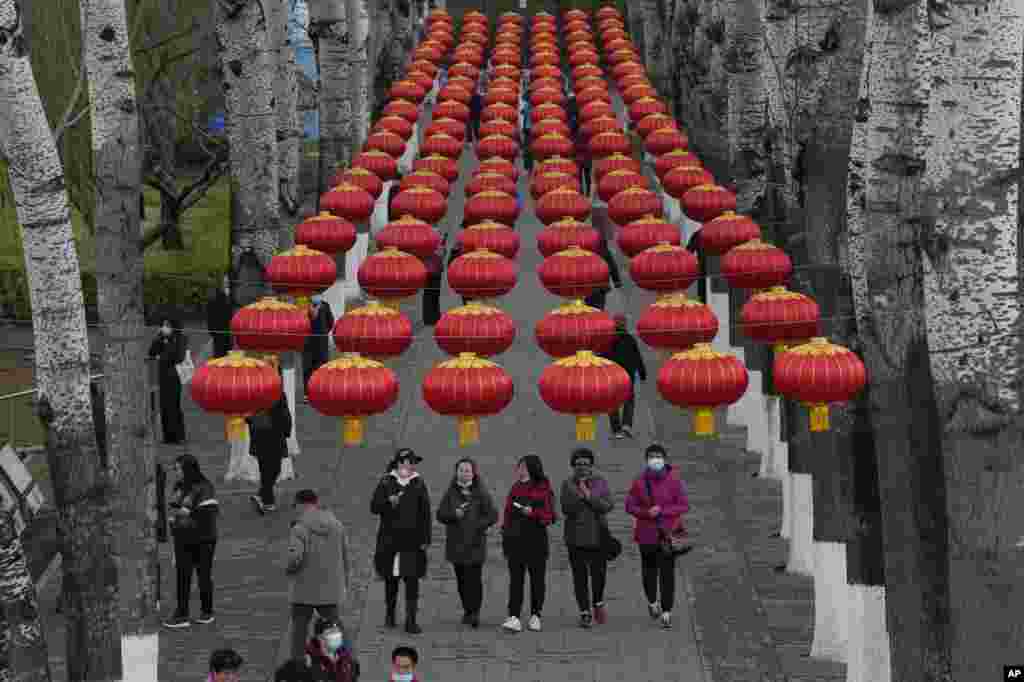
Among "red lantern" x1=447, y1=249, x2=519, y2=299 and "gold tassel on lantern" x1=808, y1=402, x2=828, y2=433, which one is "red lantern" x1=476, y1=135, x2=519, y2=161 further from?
"gold tassel on lantern" x1=808, y1=402, x2=828, y2=433

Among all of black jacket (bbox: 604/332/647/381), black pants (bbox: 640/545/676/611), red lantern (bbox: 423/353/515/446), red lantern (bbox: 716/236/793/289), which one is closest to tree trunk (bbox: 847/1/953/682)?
red lantern (bbox: 423/353/515/446)

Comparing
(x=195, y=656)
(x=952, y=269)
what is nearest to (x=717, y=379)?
(x=195, y=656)

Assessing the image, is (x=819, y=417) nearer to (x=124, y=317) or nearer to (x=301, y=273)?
(x=124, y=317)

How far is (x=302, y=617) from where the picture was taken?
17.1 metres

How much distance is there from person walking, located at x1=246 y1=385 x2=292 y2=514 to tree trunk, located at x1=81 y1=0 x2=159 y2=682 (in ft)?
15.2

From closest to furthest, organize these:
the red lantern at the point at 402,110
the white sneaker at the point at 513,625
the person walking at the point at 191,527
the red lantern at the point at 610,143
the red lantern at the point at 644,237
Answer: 1. the white sneaker at the point at 513,625
2. the person walking at the point at 191,527
3. the red lantern at the point at 644,237
4. the red lantern at the point at 610,143
5. the red lantern at the point at 402,110

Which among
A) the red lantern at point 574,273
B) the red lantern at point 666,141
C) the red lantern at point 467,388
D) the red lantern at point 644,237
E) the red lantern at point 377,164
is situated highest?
the red lantern at point 666,141

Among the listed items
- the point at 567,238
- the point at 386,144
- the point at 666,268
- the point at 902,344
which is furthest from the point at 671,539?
the point at 386,144

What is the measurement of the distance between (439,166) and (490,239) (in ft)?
21.1

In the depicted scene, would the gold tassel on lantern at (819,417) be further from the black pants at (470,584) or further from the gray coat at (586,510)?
the black pants at (470,584)

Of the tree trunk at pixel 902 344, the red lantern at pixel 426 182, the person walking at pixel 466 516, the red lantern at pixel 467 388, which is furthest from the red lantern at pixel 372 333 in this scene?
the red lantern at pixel 426 182

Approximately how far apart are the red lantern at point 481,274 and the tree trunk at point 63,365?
16.3ft

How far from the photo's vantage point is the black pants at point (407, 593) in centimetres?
1820

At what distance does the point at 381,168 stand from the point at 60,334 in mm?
13129
